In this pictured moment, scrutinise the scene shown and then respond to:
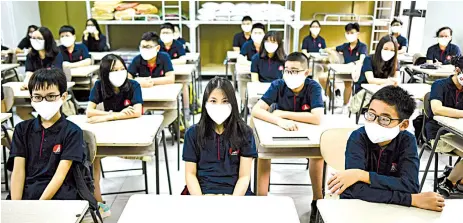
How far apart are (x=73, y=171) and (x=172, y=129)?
A: 80.1 inches

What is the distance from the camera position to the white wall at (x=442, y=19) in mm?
5379

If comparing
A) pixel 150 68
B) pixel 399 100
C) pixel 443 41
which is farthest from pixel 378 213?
pixel 443 41

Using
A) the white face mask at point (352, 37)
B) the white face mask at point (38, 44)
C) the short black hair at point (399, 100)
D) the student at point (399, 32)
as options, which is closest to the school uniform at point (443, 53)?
the student at point (399, 32)

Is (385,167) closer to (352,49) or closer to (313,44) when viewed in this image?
(352,49)

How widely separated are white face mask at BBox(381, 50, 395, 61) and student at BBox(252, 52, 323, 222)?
1440 mm

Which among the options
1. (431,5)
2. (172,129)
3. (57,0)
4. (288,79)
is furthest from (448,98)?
(57,0)

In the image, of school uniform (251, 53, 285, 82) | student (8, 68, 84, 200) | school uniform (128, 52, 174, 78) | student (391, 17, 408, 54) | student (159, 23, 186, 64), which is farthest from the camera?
student (391, 17, 408, 54)

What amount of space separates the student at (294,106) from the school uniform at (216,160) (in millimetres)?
558

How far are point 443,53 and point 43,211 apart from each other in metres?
5.29

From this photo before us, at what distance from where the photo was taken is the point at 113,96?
2807 mm

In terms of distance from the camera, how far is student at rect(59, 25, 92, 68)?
4.69 m

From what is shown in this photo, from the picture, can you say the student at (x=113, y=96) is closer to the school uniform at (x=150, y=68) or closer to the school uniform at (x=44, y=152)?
the school uniform at (x=44, y=152)

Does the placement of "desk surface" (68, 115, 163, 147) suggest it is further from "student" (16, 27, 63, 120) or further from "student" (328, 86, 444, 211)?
"student" (16, 27, 63, 120)

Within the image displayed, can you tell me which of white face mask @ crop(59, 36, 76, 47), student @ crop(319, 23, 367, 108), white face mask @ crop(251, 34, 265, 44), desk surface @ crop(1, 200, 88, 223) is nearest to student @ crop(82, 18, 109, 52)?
white face mask @ crop(59, 36, 76, 47)
